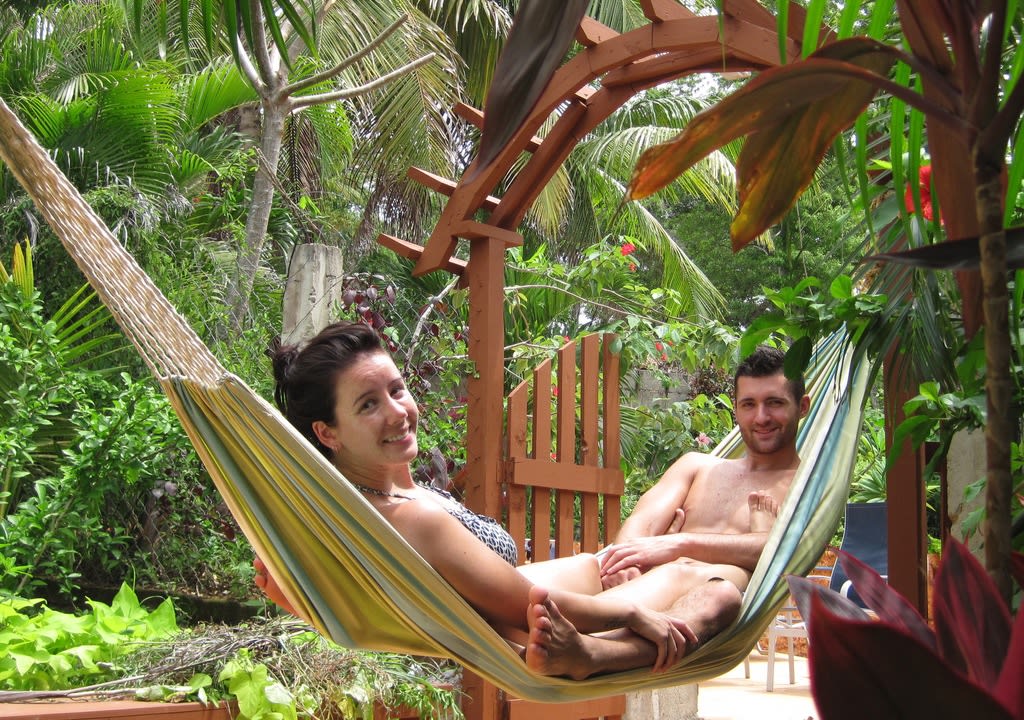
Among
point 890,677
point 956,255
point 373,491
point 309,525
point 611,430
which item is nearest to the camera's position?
point 890,677

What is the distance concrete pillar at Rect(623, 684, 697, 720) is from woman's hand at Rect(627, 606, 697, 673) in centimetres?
252

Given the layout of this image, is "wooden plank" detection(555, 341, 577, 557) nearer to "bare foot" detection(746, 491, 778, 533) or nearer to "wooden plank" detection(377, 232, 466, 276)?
"wooden plank" detection(377, 232, 466, 276)

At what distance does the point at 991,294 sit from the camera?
25.4 inches

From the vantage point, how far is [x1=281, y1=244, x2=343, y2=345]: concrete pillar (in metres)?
3.63

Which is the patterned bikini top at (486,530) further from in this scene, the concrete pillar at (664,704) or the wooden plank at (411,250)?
the concrete pillar at (664,704)

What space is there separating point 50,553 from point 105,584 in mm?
741

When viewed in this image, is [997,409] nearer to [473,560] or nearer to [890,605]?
[890,605]

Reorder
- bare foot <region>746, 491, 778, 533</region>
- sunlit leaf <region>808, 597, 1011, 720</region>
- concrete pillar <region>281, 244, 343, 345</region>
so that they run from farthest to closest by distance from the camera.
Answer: concrete pillar <region>281, 244, 343, 345</region>
bare foot <region>746, 491, 778, 533</region>
sunlit leaf <region>808, 597, 1011, 720</region>

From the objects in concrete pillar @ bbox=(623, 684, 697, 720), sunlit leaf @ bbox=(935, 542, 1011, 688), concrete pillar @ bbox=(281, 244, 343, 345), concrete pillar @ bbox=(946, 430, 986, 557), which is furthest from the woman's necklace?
concrete pillar @ bbox=(623, 684, 697, 720)

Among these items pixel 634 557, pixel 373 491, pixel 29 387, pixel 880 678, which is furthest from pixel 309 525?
pixel 29 387

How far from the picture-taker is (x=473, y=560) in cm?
169

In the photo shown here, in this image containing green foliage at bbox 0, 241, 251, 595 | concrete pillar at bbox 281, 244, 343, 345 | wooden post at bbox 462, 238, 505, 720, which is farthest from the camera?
concrete pillar at bbox 281, 244, 343, 345

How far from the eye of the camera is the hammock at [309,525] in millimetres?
1629

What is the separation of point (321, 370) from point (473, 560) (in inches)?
19.0
